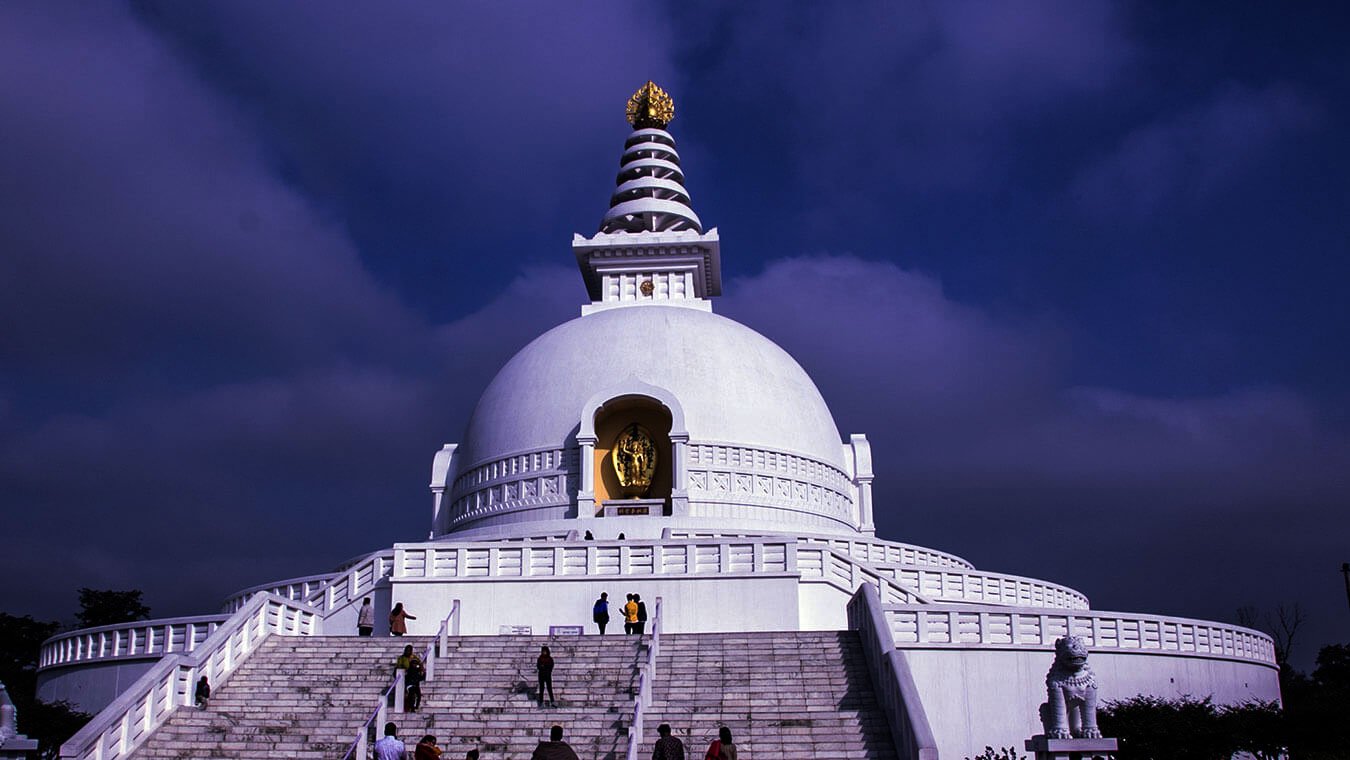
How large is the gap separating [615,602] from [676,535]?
22.1 feet

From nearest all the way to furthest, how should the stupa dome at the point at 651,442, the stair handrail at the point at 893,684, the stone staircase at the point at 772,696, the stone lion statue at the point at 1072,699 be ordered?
1. the stone lion statue at the point at 1072,699
2. the stair handrail at the point at 893,684
3. the stone staircase at the point at 772,696
4. the stupa dome at the point at 651,442

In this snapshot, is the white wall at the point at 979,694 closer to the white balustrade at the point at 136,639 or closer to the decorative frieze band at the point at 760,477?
the white balustrade at the point at 136,639

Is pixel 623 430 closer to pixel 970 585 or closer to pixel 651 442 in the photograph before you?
pixel 651 442

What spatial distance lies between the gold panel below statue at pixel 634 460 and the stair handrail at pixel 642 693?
1381cm

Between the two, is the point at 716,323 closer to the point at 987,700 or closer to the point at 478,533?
the point at 478,533

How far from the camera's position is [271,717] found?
16.5 meters

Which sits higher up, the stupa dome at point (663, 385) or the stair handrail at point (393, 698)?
the stupa dome at point (663, 385)

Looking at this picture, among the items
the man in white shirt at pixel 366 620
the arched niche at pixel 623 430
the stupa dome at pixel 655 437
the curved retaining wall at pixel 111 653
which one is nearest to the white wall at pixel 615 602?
the man in white shirt at pixel 366 620

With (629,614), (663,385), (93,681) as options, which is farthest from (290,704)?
(663,385)

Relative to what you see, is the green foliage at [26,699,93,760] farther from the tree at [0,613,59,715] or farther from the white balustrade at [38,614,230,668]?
the tree at [0,613,59,715]

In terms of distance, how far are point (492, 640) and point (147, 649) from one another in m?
8.63

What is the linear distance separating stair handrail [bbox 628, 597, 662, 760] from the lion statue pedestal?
4.52m

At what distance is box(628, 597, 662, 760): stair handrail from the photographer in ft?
46.8

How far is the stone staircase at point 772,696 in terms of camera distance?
1503 cm
